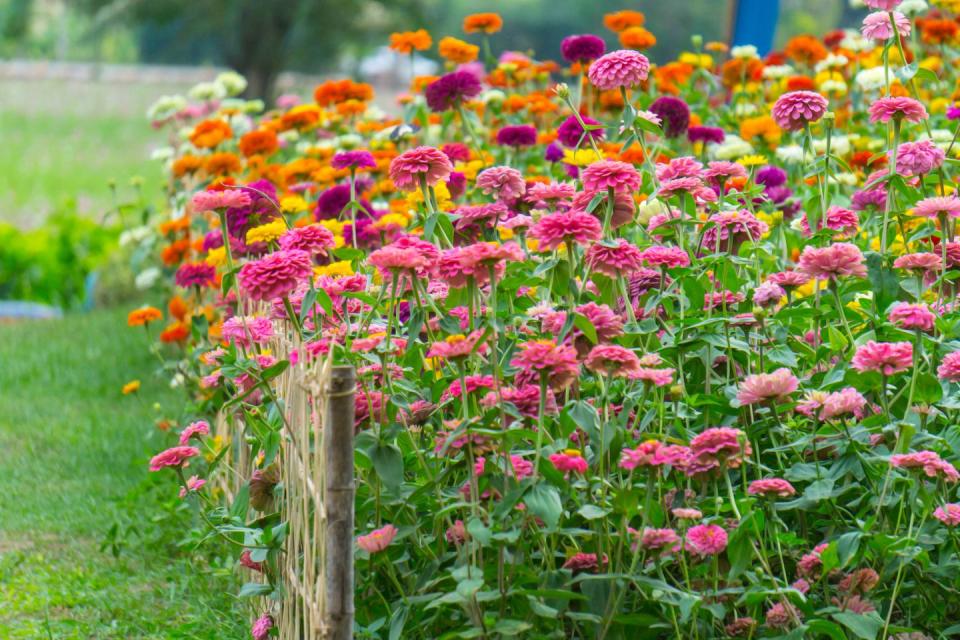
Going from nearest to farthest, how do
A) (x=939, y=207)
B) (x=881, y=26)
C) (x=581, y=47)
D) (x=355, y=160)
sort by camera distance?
(x=939, y=207) → (x=881, y=26) → (x=355, y=160) → (x=581, y=47)

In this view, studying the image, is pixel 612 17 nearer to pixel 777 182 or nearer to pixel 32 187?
pixel 777 182

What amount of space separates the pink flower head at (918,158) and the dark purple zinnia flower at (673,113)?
923 mm

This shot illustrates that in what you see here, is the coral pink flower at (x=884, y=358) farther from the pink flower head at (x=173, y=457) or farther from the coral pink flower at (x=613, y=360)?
the pink flower head at (x=173, y=457)

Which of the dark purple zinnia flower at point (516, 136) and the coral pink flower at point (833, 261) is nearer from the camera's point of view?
the coral pink flower at point (833, 261)

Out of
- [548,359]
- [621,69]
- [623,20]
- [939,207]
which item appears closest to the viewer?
[548,359]

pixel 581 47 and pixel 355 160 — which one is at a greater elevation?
pixel 581 47

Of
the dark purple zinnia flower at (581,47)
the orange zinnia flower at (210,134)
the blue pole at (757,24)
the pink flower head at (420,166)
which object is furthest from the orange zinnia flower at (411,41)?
the blue pole at (757,24)

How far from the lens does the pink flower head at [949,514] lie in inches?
63.0

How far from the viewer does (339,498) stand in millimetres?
1557

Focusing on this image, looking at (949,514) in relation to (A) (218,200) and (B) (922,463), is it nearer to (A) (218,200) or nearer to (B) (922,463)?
(B) (922,463)

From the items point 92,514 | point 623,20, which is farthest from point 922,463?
point 623,20

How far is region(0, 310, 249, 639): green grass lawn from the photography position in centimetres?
247

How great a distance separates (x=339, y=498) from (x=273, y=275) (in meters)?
0.32

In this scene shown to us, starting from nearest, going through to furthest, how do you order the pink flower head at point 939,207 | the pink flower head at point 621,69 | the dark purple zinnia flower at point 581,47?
1. the pink flower head at point 939,207
2. the pink flower head at point 621,69
3. the dark purple zinnia flower at point 581,47
